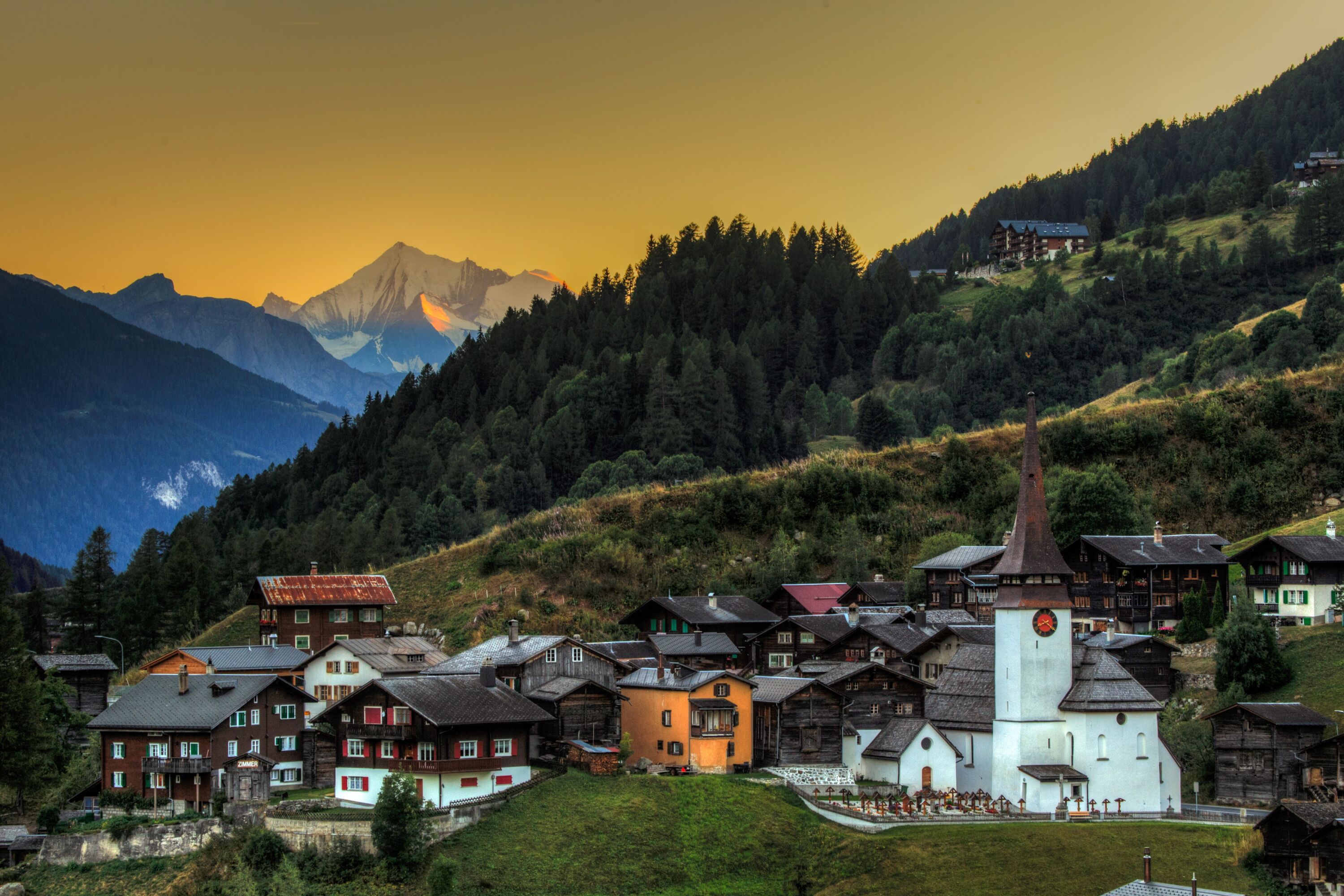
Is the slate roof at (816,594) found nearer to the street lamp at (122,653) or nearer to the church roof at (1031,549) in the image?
the church roof at (1031,549)

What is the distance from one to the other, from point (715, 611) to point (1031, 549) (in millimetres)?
20772

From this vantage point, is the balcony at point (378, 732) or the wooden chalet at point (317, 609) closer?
the balcony at point (378, 732)

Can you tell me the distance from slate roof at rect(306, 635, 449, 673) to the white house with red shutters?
927 centimetres

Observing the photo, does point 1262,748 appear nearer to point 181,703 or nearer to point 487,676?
point 487,676

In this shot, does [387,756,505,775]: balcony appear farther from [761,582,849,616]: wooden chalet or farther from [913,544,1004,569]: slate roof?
[913,544,1004,569]: slate roof

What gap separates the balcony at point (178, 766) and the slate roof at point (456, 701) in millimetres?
5012

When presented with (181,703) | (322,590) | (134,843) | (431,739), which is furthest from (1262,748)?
(322,590)

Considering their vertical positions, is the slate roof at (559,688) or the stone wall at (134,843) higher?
the slate roof at (559,688)

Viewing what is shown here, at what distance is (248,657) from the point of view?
213 ft

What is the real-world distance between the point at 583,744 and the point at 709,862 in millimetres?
9908

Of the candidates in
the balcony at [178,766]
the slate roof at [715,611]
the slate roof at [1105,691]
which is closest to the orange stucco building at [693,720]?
the slate roof at [1105,691]

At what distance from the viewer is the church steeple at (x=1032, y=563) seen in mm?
53562

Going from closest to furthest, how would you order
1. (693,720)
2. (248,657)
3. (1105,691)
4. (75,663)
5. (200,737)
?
(1105,691) < (200,737) < (693,720) < (248,657) < (75,663)

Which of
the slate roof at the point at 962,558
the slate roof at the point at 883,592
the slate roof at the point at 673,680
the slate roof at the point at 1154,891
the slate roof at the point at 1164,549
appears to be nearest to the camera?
the slate roof at the point at 1154,891
